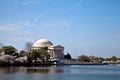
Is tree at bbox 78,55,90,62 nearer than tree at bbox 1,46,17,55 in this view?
No

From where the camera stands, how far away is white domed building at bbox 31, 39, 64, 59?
13788 centimetres

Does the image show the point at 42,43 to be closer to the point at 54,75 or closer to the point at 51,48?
the point at 51,48

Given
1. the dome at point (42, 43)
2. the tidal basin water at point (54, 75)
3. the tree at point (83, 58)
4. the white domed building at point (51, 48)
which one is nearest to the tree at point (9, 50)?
the tidal basin water at point (54, 75)

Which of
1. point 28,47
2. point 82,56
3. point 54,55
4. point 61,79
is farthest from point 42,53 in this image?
point 61,79

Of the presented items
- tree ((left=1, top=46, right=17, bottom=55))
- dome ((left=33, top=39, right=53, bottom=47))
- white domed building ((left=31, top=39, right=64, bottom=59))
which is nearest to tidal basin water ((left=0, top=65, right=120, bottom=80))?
tree ((left=1, top=46, right=17, bottom=55))

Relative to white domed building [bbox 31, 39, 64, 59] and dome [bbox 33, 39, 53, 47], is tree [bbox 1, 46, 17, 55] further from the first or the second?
dome [bbox 33, 39, 53, 47]

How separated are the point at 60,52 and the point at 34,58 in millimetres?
43685

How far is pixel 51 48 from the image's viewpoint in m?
138

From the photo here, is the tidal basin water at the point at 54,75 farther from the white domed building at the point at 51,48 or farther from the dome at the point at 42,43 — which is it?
the dome at the point at 42,43

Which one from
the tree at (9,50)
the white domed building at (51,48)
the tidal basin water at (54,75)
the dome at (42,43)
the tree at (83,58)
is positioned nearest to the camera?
the tidal basin water at (54,75)

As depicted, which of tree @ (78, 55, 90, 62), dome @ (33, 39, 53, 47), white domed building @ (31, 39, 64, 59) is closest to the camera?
white domed building @ (31, 39, 64, 59)

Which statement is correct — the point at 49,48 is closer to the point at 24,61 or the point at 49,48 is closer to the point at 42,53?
the point at 42,53

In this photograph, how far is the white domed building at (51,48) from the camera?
137875mm

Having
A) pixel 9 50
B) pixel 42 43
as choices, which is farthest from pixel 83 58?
pixel 9 50
